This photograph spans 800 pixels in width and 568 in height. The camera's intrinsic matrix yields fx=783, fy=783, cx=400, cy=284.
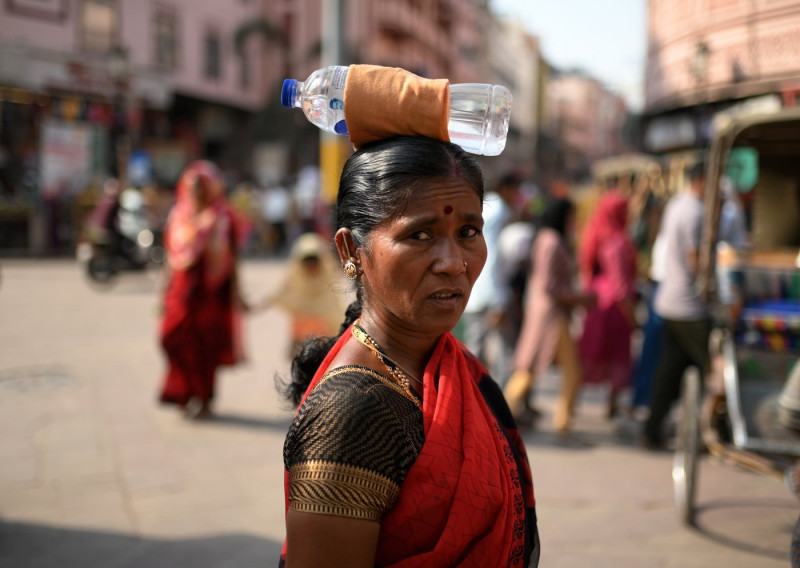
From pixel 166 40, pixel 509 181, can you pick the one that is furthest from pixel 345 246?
pixel 166 40

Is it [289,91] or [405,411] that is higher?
[289,91]

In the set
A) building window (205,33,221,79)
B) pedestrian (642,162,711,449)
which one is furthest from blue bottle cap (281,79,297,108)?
building window (205,33,221,79)

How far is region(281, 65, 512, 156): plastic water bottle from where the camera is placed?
5.38 ft

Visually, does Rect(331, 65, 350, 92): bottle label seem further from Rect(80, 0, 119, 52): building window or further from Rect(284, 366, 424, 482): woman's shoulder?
Rect(80, 0, 119, 52): building window

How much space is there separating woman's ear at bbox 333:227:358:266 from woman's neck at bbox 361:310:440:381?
13 centimetres

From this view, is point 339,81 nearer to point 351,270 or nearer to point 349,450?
point 351,270

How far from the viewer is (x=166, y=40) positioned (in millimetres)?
23766

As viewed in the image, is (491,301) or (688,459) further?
(491,301)

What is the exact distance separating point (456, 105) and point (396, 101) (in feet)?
0.66

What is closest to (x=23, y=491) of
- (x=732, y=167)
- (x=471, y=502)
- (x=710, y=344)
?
(x=471, y=502)

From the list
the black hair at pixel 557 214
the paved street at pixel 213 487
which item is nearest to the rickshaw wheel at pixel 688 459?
the paved street at pixel 213 487

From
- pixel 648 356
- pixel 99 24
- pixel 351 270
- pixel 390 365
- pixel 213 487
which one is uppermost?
pixel 99 24

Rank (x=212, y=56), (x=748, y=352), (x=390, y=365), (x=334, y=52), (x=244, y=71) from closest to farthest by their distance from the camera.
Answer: (x=390, y=365)
(x=748, y=352)
(x=334, y=52)
(x=212, y=56)
(x=244, y=71)

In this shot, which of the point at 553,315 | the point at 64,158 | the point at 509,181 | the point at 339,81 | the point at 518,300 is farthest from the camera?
the point at 64,158
